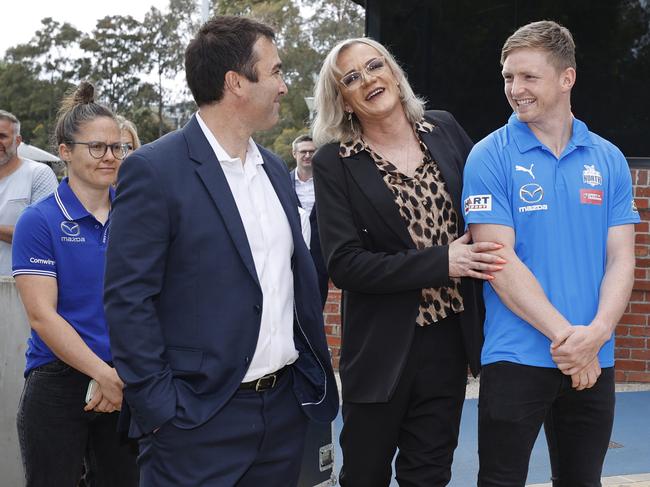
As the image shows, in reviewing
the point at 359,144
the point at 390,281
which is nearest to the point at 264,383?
the point at 390,281

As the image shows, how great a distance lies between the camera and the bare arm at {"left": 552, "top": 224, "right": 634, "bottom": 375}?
11.1ft

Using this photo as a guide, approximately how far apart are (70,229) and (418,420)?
155 cm

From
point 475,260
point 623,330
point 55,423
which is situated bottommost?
point 623,330

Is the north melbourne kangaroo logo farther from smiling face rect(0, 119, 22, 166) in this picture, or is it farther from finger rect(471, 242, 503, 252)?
smiling face rect(0, 119, 22, 166)

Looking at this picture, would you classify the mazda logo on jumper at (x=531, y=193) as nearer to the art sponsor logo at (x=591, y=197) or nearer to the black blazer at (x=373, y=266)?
the art sponsor logo at (x=591, y=197)

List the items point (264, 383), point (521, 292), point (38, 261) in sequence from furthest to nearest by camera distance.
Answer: point (38, 261)
point (521, 292)
point (264, 383)

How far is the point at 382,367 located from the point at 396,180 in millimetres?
724

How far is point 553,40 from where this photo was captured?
11.6 ft

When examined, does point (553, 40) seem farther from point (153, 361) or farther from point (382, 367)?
point (153, 361)

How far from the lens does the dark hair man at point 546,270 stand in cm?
345

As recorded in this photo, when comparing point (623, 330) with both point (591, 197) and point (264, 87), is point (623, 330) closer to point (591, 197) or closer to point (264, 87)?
point (591, 197)

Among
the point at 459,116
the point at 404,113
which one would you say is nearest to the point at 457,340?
the point at 404,113

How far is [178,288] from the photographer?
294cm

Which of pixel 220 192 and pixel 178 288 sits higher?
pixel 220 192
